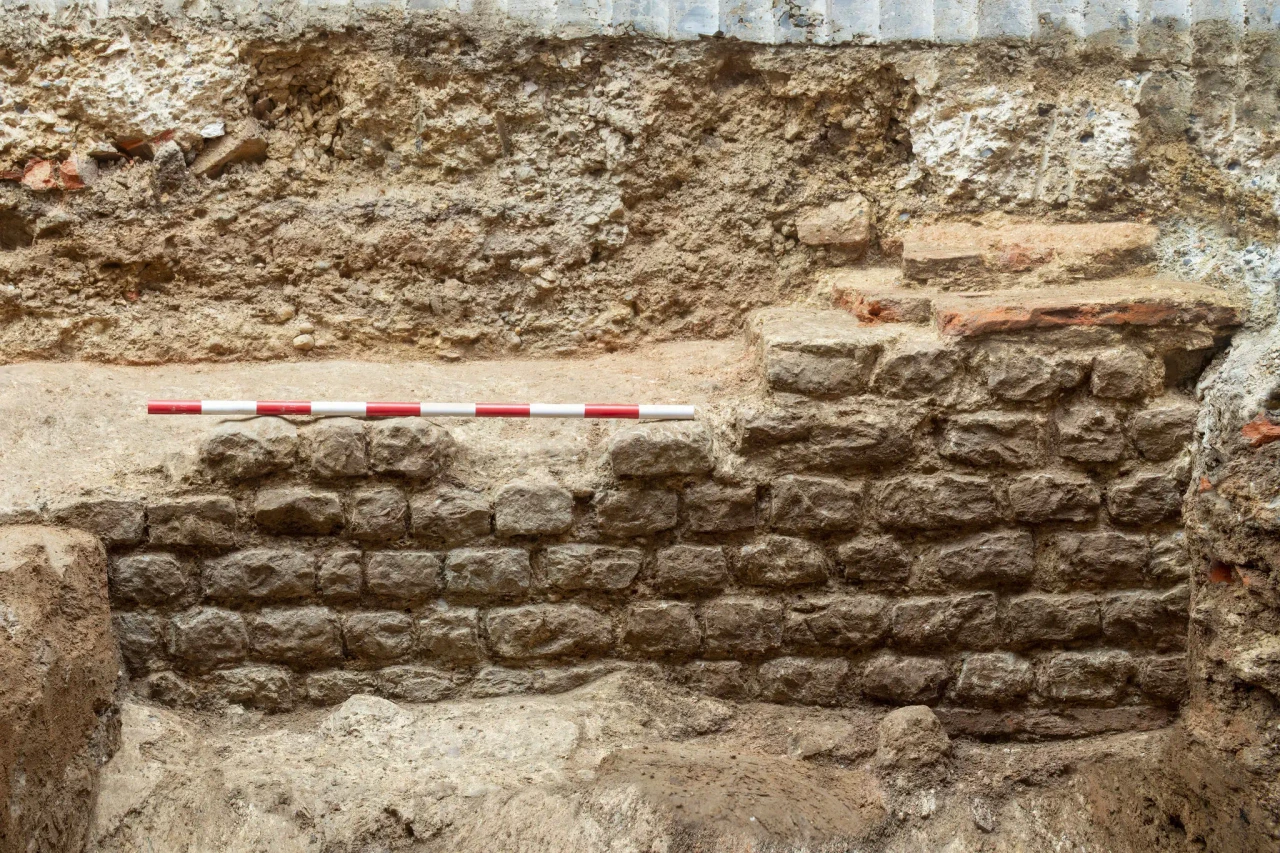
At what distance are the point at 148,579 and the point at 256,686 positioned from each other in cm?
42

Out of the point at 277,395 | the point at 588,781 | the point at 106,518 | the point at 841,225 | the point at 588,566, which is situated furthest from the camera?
the point at 841,225

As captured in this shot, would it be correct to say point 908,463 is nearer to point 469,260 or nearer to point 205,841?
point 469,260

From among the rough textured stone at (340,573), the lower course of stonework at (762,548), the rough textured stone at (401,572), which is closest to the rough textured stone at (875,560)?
the lower course of stonework at (762,548)

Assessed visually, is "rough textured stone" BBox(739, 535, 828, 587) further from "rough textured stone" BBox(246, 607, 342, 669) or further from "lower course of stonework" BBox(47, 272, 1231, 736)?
"rough textured stone" BBox(246, 607, 342, 669)

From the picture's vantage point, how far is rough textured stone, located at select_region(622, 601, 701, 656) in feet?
11.4

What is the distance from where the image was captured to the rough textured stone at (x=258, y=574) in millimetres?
3404

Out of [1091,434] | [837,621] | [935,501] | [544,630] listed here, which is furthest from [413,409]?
[1091,434]

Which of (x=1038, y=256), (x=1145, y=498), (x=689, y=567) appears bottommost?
(x=689, y=567)

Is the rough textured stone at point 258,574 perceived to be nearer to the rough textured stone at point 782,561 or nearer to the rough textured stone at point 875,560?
the rough textured stone at point 782,561

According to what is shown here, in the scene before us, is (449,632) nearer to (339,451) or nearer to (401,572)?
(401,572)

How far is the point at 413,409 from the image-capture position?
3502 mm

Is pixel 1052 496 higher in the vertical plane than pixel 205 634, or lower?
higher

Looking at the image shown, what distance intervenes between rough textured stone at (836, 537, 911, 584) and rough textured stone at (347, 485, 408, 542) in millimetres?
1233

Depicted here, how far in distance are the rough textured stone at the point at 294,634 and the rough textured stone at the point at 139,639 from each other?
0.80 feet
